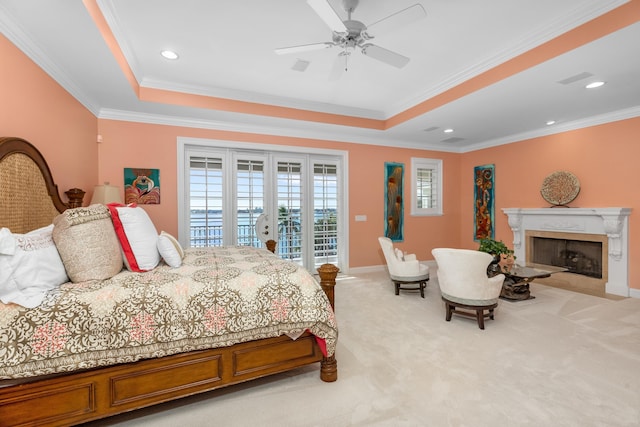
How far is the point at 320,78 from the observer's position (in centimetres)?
377

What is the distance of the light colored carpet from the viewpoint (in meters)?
1.79

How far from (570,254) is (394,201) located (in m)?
3.12

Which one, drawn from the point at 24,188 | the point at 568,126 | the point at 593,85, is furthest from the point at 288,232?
the point at 568,126

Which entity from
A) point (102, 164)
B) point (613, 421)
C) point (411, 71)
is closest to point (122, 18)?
point (102, 164)

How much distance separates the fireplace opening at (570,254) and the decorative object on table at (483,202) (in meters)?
0.89

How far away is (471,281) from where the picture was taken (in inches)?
120

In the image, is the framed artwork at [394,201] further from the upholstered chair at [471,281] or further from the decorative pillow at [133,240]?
the decorative pillow at [133,240]

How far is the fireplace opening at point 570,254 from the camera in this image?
4.64 metres

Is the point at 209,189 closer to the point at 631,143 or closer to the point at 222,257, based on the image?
the point at 222,257

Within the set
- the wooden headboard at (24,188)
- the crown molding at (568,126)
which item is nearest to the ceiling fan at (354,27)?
the wooden headboard at (24,188)

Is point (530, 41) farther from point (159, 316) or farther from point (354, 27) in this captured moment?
point (159, 316)

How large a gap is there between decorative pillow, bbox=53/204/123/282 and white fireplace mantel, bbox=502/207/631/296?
6.14 meters

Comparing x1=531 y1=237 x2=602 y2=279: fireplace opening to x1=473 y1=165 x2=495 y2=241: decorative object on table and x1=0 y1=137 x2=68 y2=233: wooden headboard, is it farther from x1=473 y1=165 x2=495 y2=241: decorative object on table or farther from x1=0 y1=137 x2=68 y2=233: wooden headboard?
x1=0 y1=137 x2=68 y2=233: wooden headboard

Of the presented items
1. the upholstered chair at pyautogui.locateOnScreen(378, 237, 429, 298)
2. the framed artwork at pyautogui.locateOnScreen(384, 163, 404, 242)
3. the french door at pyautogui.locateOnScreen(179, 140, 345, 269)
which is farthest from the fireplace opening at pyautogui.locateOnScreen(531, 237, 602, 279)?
the french door at pyautogui.locateOnScreen(179, 140, 345, 269)
